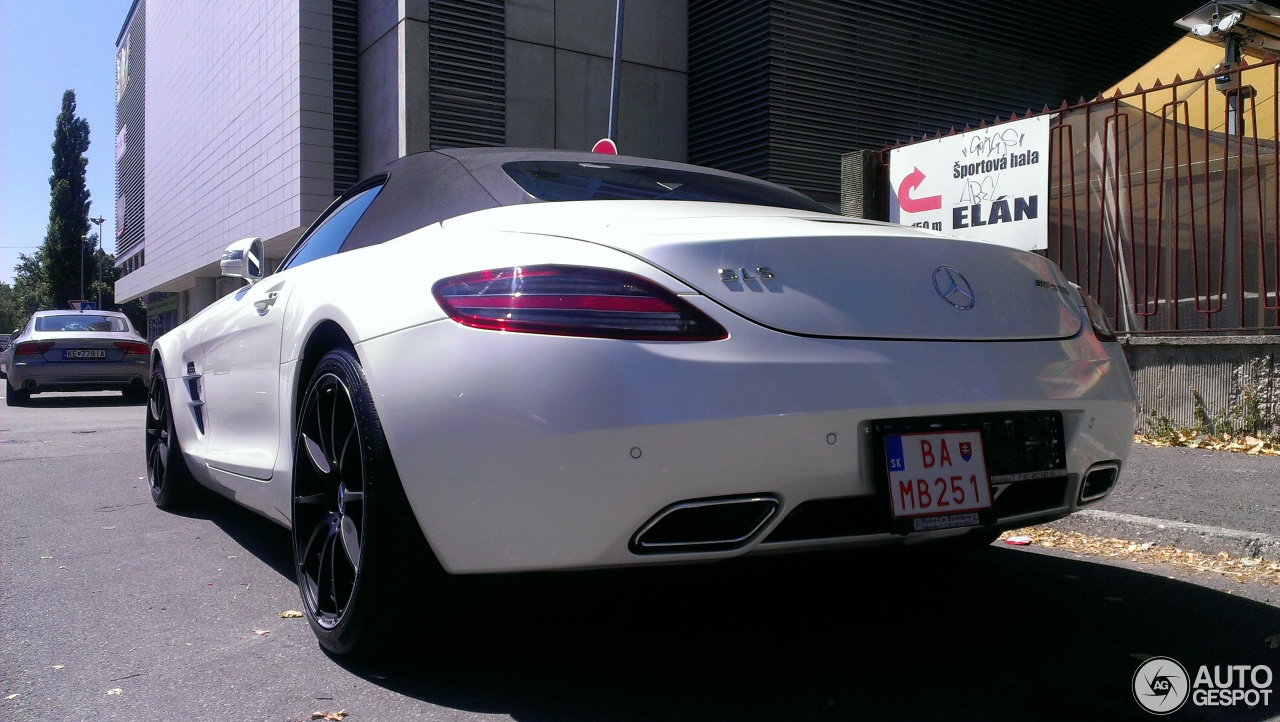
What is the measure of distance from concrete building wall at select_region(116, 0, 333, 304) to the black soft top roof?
13.5m

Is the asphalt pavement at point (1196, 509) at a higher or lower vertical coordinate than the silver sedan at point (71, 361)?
lower

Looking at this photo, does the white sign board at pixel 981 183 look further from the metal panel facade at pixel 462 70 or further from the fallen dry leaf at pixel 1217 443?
the metal panel facade at pixel 462 70

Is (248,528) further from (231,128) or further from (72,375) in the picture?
(231,128)

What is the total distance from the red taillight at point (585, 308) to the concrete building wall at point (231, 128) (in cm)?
1470

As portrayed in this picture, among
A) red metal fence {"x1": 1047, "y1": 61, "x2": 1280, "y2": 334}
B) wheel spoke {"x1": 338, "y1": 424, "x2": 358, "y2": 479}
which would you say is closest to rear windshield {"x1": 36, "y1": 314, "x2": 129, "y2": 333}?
red metal fence {"x1": 1047, "y1": 61, "x2": 1280, "y2": 334}

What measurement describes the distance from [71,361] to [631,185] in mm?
13303

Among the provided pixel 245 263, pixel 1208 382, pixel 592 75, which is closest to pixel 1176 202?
pixel 1208 382

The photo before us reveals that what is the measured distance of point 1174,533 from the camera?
3.81 m

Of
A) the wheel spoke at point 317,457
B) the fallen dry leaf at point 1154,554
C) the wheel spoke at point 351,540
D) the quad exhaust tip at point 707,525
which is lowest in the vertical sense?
the fallen dry leaf at point 1154,554

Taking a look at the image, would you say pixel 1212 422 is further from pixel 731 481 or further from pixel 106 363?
pixel 106 363

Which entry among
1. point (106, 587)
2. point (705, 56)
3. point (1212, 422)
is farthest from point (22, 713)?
point (705, 56)

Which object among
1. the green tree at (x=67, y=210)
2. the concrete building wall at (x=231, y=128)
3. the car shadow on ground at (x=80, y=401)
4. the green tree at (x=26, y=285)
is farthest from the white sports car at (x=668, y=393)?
the green tree at (x=26, y=285)

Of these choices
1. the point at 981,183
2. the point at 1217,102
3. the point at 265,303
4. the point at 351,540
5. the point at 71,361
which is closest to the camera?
the point at 351,540

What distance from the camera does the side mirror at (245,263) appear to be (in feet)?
13.3
